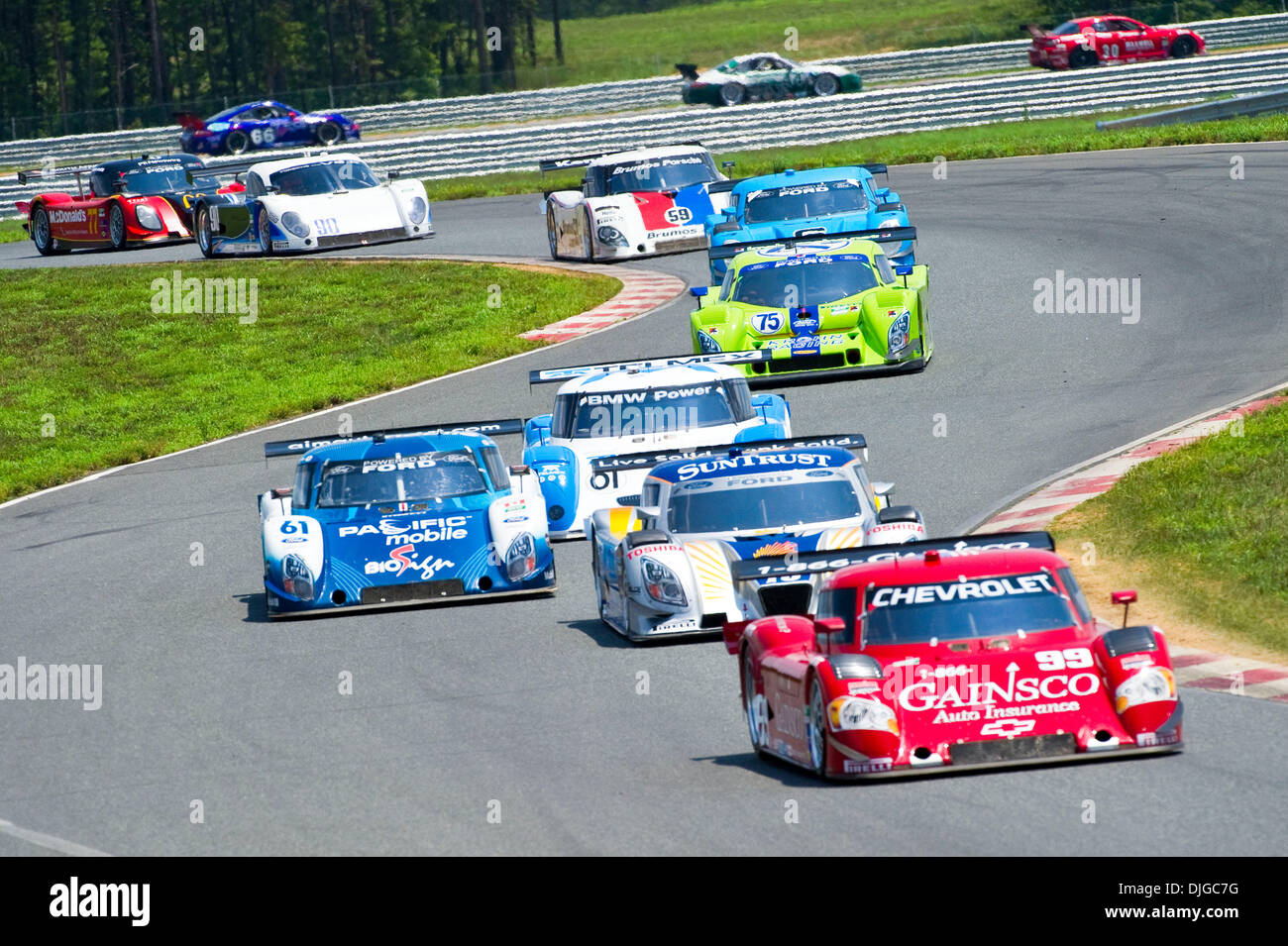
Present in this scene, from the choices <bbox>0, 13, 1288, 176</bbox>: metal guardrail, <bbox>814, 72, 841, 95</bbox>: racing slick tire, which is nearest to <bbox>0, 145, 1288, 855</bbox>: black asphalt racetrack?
<bbox>814, 72, 841, 95</bbox>: racing slick tire

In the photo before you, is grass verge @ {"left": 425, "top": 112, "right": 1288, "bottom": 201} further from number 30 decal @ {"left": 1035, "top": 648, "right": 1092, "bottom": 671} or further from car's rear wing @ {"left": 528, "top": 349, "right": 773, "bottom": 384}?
number 30 decal @ {"left": 1035, "top": 648, "right": 1092, "bottom": 671}


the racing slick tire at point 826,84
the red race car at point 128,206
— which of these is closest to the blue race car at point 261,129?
the racing slick tire at point 826,84

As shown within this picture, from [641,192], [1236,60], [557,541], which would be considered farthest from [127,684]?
[1236,60]

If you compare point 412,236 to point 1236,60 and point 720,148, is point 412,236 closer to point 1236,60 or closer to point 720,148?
point 720,148

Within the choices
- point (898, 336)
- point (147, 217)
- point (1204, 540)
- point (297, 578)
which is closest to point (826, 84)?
point (147, 217)

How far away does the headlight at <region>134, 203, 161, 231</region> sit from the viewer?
38.9 metres

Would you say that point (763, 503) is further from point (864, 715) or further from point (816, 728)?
point (864, 715)

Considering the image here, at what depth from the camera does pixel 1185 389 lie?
20.8 m

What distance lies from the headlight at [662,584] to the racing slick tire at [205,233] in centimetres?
2413

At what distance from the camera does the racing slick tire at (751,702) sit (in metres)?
10.8

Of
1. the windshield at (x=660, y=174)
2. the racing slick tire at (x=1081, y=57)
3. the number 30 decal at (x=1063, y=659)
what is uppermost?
the racing slick tire at (x=1081, y=57)

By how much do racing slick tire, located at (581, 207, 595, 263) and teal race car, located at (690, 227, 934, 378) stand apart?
9.74 meters

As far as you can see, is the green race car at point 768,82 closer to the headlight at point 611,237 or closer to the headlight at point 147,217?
the headlight at point 147,217

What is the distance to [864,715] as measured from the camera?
382 inches
